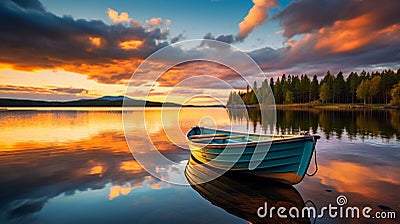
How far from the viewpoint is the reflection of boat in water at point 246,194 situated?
7734 millimetres

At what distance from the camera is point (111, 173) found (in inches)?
488

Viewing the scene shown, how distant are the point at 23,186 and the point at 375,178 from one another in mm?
16327

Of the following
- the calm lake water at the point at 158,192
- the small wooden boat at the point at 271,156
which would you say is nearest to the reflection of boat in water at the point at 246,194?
the calm lake water at the point at 158,192

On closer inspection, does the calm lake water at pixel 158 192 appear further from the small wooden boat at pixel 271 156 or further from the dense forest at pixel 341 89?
the dense forest at pixel 341 89

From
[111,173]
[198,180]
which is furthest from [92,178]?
[198,180]

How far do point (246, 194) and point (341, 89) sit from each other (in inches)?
4450

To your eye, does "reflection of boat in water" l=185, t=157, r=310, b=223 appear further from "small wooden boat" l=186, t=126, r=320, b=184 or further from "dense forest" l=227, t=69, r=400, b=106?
"dense forest" l=227, t=69, r=400, b=106

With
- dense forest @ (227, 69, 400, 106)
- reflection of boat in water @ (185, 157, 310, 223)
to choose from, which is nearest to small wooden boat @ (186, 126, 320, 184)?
reflection of boat in water @ (185, 157, 310, 223)

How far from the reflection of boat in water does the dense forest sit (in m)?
50.3

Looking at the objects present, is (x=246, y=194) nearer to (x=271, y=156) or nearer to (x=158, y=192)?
(x=271, y=156)

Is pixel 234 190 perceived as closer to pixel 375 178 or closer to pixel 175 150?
pixel 375 178

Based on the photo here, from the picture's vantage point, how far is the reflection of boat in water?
25.4ft

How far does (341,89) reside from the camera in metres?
103

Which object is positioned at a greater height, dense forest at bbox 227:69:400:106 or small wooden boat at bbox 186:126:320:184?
dense forest at bbox 227:69:400:106
